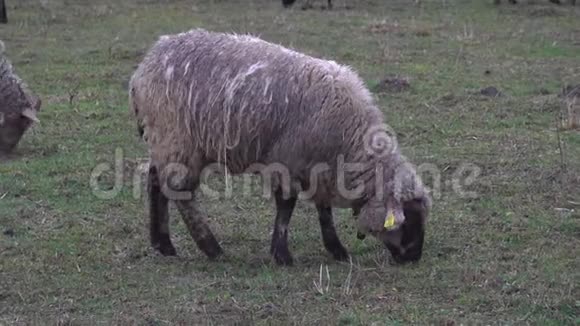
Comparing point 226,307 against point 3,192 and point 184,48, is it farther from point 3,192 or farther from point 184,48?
point 3,192

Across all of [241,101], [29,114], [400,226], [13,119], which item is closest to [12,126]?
[13,119]

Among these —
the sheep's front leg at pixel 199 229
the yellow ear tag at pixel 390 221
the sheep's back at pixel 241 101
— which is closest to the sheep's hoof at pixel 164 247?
the sheep's front leg at pixel 199 229

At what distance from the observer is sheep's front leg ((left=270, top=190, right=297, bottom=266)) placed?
6.61 m

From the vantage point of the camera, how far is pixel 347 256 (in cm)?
675

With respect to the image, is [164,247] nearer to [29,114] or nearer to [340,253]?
[340,253]

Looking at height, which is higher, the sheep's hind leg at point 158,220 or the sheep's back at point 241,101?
the sheep's back at point 241,101

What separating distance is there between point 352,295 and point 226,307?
0.74 metres

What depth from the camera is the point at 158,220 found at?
22.8 feet

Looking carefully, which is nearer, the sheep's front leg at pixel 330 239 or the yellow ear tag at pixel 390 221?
the yellow ear tag at pixel 390 221

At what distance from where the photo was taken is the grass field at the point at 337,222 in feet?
18.7

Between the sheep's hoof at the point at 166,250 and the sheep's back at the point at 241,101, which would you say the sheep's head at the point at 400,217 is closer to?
the sheep's back at the point at 241,101

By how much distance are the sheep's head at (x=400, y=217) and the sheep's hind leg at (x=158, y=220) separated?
1361 millimetres

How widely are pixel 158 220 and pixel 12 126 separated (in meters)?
3.38

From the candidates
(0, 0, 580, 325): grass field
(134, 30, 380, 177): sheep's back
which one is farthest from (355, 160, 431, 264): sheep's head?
(134, 30, 380, 177): sheep's back
